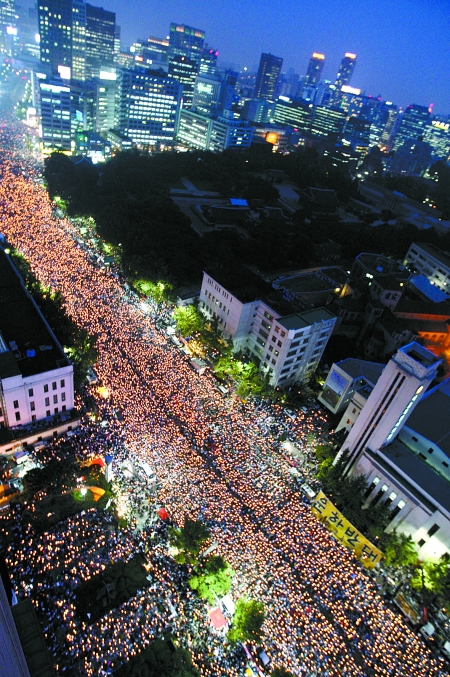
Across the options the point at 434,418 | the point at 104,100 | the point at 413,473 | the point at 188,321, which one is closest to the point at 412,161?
the point at 104,100

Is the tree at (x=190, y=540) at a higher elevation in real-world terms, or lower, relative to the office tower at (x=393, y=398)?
lower

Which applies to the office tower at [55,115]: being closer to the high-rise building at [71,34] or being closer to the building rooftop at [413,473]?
the high-rise building at [71,34]

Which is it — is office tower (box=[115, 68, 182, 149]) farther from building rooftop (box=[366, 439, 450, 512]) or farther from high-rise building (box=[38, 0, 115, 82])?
building rooftop (box=[366, 439, 450, 512])

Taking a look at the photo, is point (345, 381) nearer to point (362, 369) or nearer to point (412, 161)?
point (362, 369)

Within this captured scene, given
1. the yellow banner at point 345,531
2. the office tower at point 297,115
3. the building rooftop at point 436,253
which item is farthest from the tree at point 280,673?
the office tower at point 297,115

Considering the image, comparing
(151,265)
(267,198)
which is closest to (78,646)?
(151,265)

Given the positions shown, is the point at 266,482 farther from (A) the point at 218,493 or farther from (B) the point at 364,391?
(B) the point at 364,391
